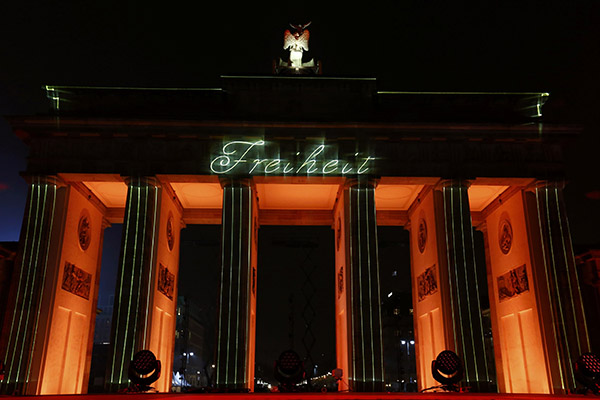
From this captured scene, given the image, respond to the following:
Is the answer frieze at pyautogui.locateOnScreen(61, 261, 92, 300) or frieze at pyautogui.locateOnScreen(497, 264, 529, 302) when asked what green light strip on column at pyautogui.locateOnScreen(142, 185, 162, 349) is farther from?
frieze at pyautogui.locateOnScreen(497, 264, 529, 302)

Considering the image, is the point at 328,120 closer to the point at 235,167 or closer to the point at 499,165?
the point at 235,167

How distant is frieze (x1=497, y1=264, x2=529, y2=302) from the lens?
77.9ft

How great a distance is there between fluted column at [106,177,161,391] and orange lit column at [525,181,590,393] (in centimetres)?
1735

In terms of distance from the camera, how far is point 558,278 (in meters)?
22.1

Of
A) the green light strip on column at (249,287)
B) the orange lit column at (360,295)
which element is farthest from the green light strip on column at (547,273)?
the green light strip on column at (249,287)

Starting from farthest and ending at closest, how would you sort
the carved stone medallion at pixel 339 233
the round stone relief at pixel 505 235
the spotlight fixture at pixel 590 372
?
the carved stone medallion at pixel 339 233 → the round stone relief at pixel 505 235 → the spotlight fixture at pixel 590 372

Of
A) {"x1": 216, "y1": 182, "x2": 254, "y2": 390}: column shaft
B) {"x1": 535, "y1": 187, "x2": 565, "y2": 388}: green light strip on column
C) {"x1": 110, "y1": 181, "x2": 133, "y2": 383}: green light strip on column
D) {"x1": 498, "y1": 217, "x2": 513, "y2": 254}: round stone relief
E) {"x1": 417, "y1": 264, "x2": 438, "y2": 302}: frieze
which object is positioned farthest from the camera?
{"x1": 498, "y1": 217, "x2": 513, "y2": 254}: round stone relief

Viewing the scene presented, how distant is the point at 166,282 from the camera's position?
84.0 feet

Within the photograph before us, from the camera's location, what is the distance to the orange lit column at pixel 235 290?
2041 centimetres

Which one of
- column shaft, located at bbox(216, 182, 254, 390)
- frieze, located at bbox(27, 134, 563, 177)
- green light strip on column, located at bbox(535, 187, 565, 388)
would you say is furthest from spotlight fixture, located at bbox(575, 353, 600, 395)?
column shaft, located at bbox(216, 182, 254, 390)

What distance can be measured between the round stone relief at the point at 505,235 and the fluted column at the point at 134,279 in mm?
17466

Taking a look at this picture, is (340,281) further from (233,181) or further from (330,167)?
(233,181)

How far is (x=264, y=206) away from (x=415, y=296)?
9.83 metres

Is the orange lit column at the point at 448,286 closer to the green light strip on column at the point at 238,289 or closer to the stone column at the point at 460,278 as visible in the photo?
the stone column at the point at 460,278
